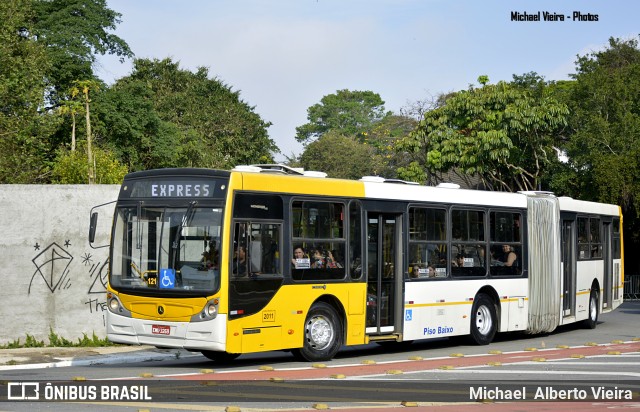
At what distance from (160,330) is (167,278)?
76 cm

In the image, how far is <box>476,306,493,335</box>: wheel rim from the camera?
829 inches

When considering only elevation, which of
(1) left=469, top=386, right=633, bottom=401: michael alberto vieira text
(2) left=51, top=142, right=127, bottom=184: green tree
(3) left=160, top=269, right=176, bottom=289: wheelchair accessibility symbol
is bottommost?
(1) left=469, top=386, right=633, bottom=401: michael alberto vieira text

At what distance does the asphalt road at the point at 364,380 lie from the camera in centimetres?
1135

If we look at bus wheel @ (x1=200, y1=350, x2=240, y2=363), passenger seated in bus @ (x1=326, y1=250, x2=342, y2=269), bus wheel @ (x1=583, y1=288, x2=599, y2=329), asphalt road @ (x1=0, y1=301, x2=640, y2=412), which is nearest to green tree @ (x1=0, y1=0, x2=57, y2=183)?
asphalt road @ (x1=0, y1=301, x2=640, y2=412)

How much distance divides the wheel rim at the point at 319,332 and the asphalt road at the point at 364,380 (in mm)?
375

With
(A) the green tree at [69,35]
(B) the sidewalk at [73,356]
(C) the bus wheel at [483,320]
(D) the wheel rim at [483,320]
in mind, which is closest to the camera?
(B) the sidewalk at [73,356]

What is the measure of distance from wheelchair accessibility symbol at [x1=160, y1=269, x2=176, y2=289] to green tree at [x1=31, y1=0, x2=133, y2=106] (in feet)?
117

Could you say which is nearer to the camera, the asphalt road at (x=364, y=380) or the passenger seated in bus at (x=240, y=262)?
the asphalt road at (x=364, y=380)

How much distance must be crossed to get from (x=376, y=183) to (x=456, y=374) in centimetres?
491

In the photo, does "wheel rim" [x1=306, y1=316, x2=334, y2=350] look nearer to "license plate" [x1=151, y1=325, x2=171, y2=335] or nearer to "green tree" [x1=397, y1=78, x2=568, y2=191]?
"license plate" [x1=151, y1=325, x2=171, y2=335]

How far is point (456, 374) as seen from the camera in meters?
14.6

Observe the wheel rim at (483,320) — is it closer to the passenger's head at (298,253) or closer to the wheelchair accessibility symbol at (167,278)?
the passenger's head at (298,253)

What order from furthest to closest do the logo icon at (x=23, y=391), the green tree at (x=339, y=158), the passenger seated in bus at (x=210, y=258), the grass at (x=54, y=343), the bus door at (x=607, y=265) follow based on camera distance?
the green tree at (x=339, y=158) < the bus door at (x=607, y=265) < the grass at (x=54, y=343) < the passenger seated in bus at (x=210, y=258) < the logo icon at (x=23, y=391)

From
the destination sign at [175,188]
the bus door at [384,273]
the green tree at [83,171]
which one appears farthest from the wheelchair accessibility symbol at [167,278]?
the green tree at [83,171]
